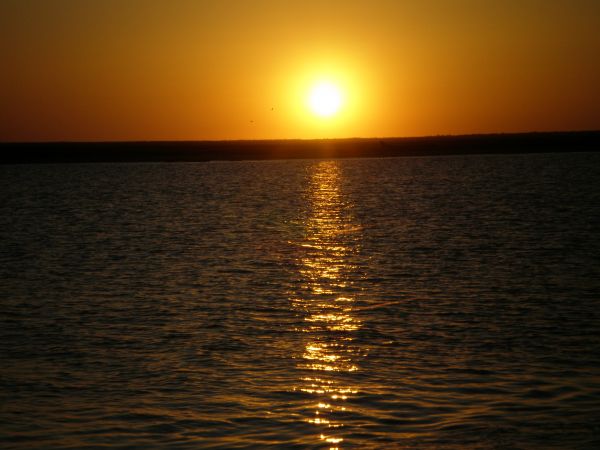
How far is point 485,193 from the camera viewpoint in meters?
83.2

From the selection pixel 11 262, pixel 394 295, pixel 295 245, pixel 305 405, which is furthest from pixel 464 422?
pixel 295 245

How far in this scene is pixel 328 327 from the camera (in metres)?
20.9

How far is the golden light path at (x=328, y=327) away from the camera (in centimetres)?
1432

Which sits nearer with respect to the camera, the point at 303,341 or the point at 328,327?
the point at 303,341

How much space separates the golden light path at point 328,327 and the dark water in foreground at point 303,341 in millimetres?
69

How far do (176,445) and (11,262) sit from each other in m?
23.7

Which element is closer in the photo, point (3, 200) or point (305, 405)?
point (305, 405)

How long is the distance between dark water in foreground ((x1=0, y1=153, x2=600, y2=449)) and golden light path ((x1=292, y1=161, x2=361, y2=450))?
0.07 meters

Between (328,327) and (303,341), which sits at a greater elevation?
(303,341)

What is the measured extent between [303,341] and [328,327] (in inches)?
66.4

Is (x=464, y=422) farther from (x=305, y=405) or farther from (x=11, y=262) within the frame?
(x=11, y=262)

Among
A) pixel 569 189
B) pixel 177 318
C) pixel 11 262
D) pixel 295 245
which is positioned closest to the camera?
pixel 177 318

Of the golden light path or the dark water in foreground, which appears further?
the golden light path

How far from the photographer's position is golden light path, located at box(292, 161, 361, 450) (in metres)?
14.3
